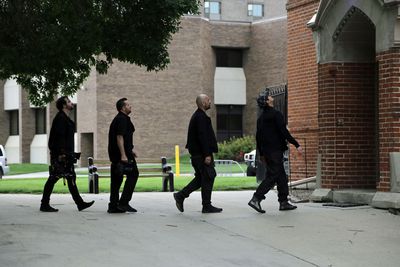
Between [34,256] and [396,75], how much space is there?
20.7ft

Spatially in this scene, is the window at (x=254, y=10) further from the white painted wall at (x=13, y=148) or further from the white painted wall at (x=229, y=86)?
the white painted wall at (x=13, y=148)

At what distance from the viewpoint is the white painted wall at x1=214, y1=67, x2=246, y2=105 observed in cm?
4753

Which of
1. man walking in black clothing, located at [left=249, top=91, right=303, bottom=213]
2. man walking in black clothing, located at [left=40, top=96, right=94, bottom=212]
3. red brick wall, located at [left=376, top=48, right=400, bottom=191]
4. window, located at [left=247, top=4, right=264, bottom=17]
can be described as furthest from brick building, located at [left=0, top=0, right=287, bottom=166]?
red brick wall, located at [left=376, top=48, right=400, bottom=191]

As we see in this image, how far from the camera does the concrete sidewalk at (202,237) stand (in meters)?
6.64

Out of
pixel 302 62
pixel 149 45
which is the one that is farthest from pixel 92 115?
pixel 149 45

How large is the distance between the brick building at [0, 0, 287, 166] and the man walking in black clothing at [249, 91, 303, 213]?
3231cm

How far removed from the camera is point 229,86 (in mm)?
47906

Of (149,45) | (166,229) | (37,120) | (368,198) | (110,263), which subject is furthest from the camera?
(37,120)

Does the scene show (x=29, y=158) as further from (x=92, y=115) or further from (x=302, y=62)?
(x=302, y=62)

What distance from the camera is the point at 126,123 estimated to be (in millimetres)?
10586

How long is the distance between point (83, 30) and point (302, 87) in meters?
5.92

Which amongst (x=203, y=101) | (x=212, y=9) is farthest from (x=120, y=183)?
(x=212, y=9)

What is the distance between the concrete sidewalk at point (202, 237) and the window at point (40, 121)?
37.1 m

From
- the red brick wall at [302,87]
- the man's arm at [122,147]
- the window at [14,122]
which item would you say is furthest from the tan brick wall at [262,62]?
the man's arm at [122,147]
